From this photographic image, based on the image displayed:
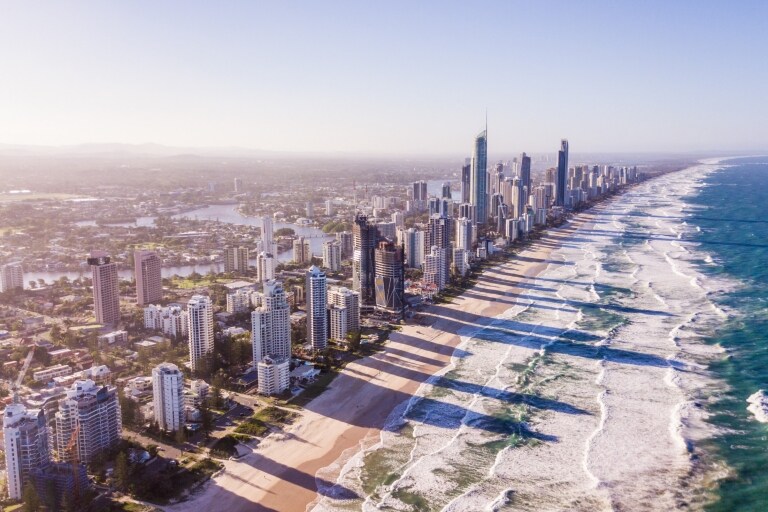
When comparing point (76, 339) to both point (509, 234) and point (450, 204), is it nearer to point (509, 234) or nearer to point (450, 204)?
point (509, 234)

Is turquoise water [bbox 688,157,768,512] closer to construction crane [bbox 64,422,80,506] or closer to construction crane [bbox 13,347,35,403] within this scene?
construction crane [bbox 64,422,80,506]

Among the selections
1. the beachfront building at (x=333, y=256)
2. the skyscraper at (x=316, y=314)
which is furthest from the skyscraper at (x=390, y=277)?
the beachfront building at (x=333, y=256)

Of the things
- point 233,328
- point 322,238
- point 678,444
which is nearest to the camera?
point 678,444

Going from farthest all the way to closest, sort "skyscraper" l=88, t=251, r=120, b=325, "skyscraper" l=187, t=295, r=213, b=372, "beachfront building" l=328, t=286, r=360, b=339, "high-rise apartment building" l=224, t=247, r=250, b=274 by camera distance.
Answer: "high-rise apartment building" l=224, t=247, r=250, b=274
"skyscraper" l=88, t=251, r=120, b=325
"beachfront building" l=328, t=286, r=360, b=339
"skyscraper" l=187, t=295, r=213, b=372

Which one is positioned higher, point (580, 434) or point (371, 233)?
point (371, 233)

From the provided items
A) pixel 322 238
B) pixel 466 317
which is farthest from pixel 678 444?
pixel 322 238

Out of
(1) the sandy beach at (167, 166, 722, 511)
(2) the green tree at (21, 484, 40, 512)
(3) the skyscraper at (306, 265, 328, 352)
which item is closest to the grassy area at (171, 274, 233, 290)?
(3) the skyscraper at (306, 265, 328, 352)

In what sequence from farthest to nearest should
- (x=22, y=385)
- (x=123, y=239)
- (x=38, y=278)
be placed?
(x=123, y=239) < (x=38, y=278) < (x=22, y=385)
